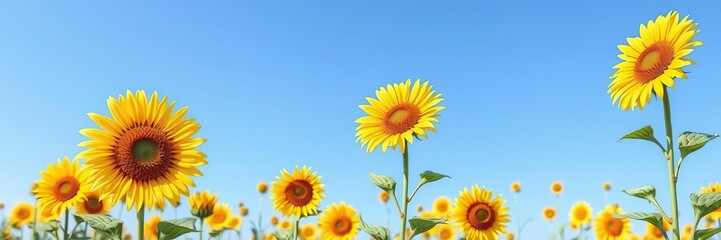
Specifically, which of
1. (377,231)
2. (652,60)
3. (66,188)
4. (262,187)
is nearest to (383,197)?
(262,187)

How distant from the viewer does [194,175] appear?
3.91m

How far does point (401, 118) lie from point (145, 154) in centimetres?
219

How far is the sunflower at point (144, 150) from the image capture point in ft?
12.8

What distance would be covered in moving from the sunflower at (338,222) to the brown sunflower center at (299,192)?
0.99m

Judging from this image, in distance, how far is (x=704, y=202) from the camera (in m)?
4.23

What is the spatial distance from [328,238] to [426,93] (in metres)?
3.82

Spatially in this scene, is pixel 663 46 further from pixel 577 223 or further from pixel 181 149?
pixel 577 223

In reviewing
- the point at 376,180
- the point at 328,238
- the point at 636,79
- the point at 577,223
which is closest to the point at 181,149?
the point at 376,180

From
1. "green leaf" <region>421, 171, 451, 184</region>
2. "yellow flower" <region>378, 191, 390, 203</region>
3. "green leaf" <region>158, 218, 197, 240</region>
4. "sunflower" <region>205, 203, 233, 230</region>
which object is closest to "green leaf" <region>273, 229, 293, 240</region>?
"green leaf" <region>421, 171, 451, 184</region>

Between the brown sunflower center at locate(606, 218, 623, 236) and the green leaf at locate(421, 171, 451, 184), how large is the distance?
263 inches

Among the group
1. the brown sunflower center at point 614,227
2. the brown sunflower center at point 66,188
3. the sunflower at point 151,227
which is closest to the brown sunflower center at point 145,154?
the brown sunflower center at point 66,188

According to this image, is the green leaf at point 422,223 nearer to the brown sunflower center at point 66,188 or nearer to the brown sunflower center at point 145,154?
the brown sunflower center at point 145,154

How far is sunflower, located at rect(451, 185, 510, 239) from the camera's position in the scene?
283 inches

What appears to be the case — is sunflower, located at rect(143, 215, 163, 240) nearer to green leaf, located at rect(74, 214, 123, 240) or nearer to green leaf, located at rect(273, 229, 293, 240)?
green leaf, located at rect(273, 229, 293, 240)
